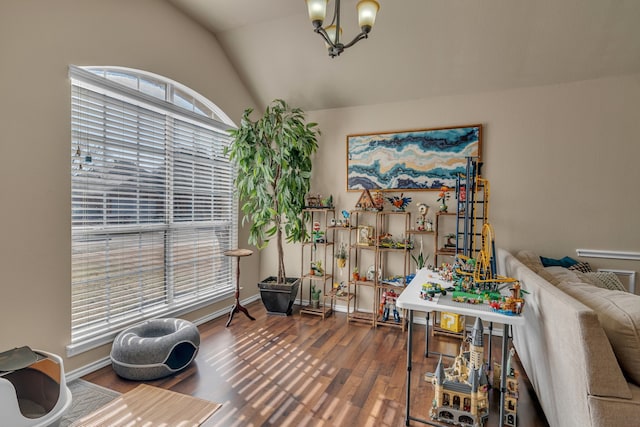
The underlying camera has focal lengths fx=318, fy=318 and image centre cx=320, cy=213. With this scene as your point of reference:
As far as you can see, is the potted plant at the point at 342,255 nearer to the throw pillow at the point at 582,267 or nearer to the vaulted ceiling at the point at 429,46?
the vaulted ceiling at the point at 429,46

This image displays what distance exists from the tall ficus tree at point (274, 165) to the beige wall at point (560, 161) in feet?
4.67

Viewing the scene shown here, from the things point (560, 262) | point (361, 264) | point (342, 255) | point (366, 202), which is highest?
point (366, 202)

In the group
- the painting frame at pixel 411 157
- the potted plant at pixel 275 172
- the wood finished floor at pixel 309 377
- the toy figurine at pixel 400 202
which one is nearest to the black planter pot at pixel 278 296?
the potted plant at pixel 275 172

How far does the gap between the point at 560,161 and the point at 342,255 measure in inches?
96.4

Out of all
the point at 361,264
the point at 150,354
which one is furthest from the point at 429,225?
the point at 150,354

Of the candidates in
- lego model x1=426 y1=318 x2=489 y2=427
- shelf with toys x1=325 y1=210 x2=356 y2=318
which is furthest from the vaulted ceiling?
lego model x1=426 y1=318 x2=489 y2=427

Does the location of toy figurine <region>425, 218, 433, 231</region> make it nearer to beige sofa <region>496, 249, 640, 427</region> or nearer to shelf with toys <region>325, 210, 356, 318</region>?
shelf with toys <region>325, 210, 356, 318</region>

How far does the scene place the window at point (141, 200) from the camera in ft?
8.11

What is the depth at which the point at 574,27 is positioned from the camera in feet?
8.76

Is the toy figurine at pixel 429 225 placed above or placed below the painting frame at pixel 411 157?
below

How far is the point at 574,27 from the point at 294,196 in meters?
2.97

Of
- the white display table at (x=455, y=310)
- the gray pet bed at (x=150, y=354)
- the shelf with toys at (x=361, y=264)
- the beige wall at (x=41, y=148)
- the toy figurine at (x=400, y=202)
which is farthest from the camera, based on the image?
the shelf with toys at (x=361, y=264)

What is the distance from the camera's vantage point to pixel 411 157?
11.9 ft

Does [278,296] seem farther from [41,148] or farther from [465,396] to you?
[41,148]
